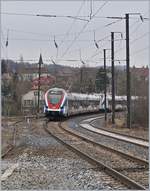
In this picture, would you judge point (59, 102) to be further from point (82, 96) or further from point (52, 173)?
point (52, 173)

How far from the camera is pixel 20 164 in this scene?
46.0 feet

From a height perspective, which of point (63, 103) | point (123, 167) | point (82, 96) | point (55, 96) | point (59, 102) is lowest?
point (123, 167)

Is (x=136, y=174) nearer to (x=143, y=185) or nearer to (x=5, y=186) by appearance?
(x=143, y=185)

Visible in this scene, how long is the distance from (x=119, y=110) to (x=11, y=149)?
61813 millimetres

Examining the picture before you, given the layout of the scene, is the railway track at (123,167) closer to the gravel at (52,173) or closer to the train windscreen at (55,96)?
the gravel at (52,173)

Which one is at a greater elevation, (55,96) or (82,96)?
(55,96)

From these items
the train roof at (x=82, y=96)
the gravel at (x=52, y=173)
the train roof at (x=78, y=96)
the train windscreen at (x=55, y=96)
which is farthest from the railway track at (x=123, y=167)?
the train roof at (x=82, y=96)

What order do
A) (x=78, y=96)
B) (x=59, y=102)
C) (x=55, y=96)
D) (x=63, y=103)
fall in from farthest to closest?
(x=78, y=96) → (x=63, y=103) → (x=59, y=102) → (x=55, y=96)

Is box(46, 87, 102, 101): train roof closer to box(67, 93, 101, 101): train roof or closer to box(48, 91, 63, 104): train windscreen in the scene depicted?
box(67, 93, 101, 101): train roof

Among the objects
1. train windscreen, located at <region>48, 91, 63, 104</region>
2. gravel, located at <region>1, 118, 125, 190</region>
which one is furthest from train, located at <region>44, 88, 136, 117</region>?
gravel, located at <region>1, 118, 125, 190</region>

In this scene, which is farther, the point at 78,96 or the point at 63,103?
the point at 78,96

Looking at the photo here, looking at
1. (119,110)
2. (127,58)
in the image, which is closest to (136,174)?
(127,58)

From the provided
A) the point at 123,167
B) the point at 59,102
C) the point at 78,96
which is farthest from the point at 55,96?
the point at 123,167

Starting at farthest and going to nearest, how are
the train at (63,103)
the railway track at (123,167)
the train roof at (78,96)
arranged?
the train roof at (78,96) < the train at (63,103) < the railway track at (123,167)
